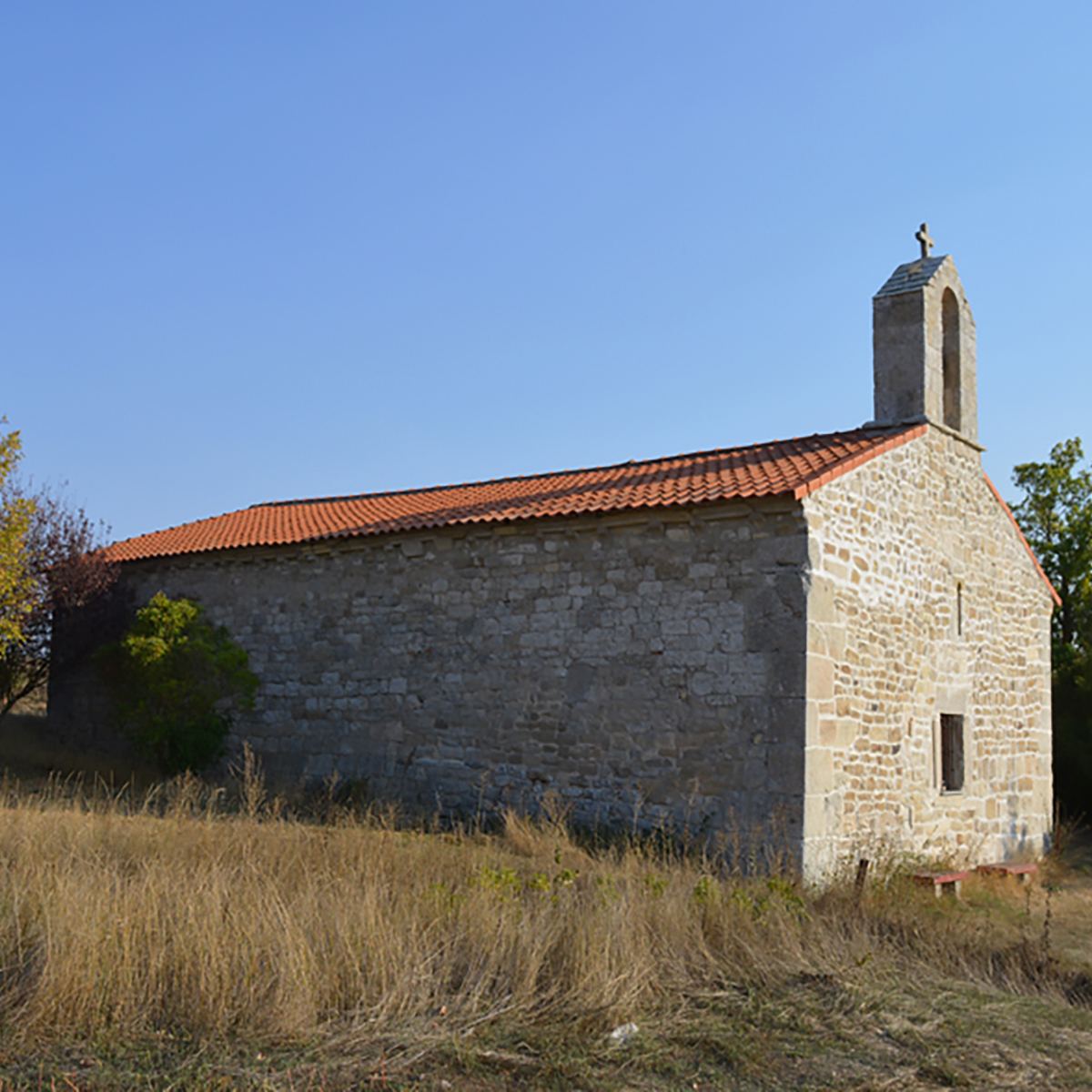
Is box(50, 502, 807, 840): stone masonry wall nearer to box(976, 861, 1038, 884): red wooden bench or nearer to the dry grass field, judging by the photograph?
the dry grass field

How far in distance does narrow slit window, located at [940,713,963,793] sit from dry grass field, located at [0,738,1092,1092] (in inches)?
216

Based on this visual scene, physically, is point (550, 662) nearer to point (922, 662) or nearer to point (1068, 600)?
point (922, 662)

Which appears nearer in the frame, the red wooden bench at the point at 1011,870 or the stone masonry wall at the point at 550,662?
the stone masonry wall at the point at 550,662

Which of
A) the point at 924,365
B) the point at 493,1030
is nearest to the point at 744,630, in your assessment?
the point at 924,365

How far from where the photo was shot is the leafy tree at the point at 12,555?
1255cm

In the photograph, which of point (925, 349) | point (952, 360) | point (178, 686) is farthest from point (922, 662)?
point (178, 686)

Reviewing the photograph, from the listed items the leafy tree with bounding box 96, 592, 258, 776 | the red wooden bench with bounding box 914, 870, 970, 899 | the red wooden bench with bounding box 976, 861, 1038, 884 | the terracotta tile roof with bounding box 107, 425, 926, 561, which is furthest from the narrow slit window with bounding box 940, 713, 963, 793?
the leafy tree with bounding box 96, 592, 258, 776

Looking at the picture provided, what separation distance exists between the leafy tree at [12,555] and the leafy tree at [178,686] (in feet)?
4.66

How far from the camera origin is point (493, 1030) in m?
4.75

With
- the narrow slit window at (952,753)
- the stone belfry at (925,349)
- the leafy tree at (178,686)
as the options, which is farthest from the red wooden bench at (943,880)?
the leafy tree at (178,686)

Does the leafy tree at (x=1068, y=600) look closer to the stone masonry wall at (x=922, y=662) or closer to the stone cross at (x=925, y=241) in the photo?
the stone masonry wall at (x=922, y=662)

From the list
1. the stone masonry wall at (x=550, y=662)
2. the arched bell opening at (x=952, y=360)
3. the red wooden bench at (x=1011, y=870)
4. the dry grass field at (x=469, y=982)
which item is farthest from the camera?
the arched bell opening at (x=952, y=360)

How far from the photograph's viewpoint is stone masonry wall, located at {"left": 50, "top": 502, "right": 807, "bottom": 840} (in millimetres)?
10148

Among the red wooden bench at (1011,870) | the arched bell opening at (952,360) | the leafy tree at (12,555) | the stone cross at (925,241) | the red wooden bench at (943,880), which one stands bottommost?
the red wooden bench at (1011,870)
